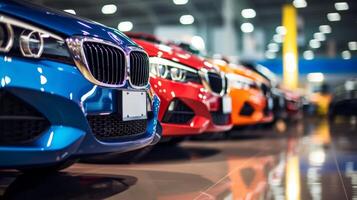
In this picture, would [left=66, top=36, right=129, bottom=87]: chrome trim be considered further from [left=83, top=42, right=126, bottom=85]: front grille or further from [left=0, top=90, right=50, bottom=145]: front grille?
[left=0, top=90, right=50, bottom=145]: front grille

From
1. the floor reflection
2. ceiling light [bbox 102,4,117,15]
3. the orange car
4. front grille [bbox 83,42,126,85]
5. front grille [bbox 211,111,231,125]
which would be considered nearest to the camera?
front grille [bbox 83,42,126,85]

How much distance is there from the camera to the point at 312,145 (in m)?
5.75

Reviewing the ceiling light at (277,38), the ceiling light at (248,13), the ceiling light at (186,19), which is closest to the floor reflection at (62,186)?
the ceiling light at (248,13)

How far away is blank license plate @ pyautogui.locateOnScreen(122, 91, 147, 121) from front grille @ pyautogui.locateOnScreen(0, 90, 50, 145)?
1.90 ft

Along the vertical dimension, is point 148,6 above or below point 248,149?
above

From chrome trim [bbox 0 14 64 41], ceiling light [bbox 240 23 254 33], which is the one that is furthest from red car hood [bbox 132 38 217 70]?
ceiling light [bbox 240 23 254 33]

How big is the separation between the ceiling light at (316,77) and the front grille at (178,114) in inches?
1050

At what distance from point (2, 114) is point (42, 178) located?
55.0 inches

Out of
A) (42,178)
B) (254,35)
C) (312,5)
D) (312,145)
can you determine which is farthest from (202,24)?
(42,178)

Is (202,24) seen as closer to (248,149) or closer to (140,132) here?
(248,149)

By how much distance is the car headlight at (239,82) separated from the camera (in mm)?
5832

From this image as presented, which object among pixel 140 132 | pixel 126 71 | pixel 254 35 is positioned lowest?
pixel 140 132

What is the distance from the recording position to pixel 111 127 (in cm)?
254

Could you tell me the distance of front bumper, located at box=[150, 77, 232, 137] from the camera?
12.4 feet
